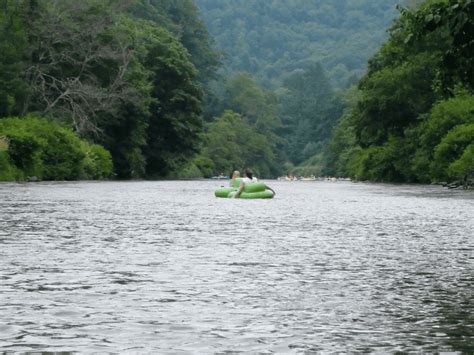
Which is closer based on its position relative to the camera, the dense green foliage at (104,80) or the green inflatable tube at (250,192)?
the green inflatable tube at (250,192)

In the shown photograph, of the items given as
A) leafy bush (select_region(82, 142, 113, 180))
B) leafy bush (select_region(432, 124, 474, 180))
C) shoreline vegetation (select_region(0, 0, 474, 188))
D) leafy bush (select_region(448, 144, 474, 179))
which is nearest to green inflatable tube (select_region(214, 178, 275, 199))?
shoreline vegetation (select_region(0, 0, 474, 188))

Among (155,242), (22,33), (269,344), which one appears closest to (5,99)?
(22,33)

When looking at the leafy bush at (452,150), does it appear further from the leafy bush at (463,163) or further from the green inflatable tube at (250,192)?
the green inflatable tube at (250,192)

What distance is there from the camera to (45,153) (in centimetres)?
6550

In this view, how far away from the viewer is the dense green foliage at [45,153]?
58.7 meters

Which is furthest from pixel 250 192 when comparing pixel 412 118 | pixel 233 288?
pixel 412 118

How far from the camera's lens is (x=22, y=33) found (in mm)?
70375

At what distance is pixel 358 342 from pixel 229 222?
51.6 ft

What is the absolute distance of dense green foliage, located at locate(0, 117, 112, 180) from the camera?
193 ft

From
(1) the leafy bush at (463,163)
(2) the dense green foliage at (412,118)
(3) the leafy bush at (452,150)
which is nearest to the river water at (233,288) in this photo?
(1) the leafy bush at (463,163)

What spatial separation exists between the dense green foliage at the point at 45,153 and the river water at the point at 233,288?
37973 mm

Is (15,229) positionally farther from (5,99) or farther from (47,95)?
(47,95)

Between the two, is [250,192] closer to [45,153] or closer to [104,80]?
[45,153]

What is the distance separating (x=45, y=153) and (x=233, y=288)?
183ft
